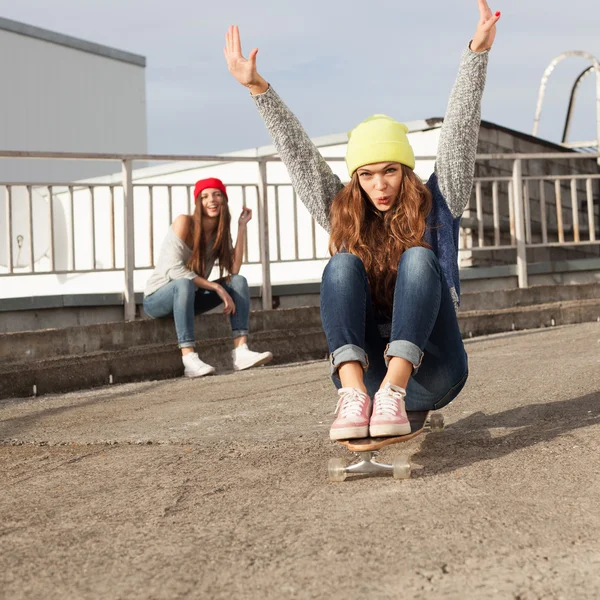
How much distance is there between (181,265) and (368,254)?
3717mm

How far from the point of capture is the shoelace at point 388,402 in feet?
9.30

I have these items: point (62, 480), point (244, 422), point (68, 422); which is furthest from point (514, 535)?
point (68, 422)

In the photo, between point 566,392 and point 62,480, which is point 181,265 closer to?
point 566,392

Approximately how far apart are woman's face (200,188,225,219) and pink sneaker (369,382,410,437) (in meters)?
4.17

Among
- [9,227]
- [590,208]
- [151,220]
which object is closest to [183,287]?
[151,220]

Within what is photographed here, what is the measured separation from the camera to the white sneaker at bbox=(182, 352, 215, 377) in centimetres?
643

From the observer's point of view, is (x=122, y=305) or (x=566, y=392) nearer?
(x=566, y=392)

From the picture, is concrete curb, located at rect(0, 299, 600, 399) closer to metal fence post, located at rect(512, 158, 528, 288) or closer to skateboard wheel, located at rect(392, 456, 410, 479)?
metal fence post, located at rect(512, 158, 528, 288)

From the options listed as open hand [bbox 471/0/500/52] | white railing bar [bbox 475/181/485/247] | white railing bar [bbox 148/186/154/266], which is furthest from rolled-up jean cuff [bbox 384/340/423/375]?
white railing bar [bbox 475/181/485/247]

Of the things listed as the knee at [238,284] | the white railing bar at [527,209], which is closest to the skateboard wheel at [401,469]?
the knee at [238,284]

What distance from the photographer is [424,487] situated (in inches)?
107

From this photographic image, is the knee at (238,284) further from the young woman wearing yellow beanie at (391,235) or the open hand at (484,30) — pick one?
the open hand at (484,30)

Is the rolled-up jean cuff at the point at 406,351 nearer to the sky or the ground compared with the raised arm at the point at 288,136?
nearer to the ground

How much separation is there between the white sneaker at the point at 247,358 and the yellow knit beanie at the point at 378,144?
11.5 ft
